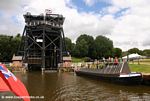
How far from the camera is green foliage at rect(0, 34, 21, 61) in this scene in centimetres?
10325

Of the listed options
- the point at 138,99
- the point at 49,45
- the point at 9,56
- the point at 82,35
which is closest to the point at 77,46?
the point at 82,35

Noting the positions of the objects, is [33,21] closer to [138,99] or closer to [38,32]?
[38,32]

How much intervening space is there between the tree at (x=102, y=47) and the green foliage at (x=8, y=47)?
43.9 meters

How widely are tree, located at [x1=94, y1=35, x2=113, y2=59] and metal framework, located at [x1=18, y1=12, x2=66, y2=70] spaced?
52.2 meters

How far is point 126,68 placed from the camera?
2822cm

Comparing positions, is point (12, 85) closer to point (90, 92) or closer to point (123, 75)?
point (90, 92)

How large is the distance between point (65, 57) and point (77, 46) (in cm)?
5757

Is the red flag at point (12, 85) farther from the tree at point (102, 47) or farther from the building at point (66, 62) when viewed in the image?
the tree at point (102, 47)

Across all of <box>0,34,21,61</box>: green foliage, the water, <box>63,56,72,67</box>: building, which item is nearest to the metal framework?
<box>63,56,72,67</box>: building

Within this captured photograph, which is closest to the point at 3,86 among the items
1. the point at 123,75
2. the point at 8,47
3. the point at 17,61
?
the point at 123,75

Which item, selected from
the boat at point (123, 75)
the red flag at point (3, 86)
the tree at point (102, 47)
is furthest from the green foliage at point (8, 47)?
the red flag at point (3, 86)

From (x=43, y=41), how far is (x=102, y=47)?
209 ft

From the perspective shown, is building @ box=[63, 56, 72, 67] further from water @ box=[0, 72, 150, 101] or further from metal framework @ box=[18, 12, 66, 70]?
water @ box=[0, 72, 150, 101]

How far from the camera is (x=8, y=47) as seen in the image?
106 meters
